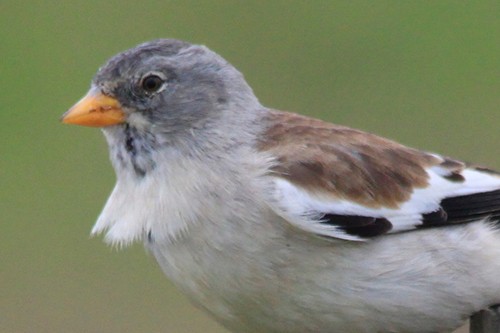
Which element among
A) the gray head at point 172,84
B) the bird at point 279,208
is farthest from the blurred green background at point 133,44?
the bird at point 279,208

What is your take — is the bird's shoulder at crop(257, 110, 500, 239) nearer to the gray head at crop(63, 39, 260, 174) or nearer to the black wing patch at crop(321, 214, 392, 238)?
the black wing patch at crop(321, 214, 392, 238)

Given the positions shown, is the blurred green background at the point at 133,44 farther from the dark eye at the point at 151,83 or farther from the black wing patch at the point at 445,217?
the black wing patch at the point at 445,217

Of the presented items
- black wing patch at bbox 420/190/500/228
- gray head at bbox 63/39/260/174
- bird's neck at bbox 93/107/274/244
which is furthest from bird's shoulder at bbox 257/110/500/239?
gray head at bbox 63/39/260/174

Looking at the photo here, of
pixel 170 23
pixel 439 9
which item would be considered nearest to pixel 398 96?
pixel 439 9

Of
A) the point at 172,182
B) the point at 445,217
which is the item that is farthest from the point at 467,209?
the point at 172,182

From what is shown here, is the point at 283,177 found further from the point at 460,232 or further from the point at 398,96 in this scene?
the point at 398,96

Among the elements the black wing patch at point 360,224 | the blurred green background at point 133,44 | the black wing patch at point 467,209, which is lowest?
the black wing patch at point 360,224

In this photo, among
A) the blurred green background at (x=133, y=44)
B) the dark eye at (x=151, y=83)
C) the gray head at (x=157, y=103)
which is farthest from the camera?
the blurred green background at (x=133, y=44)
